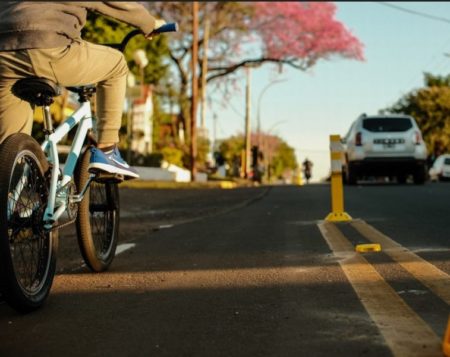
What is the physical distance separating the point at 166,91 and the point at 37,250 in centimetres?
3983

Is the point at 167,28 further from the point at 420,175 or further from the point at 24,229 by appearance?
the point at 420,175

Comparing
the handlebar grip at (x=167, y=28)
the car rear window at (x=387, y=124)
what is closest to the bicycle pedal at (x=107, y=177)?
the handlebar grip at (x=167, y=28)

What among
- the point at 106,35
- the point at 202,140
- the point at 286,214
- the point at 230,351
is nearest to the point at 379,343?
the point at 230,351

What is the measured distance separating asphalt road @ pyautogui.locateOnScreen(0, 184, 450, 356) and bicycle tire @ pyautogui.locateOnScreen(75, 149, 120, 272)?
14 centimetres

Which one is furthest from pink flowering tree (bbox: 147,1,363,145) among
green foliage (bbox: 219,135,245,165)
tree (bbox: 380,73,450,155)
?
green foliage (bbox: 219,135,245,165)

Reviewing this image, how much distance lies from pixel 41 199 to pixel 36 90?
0.60m

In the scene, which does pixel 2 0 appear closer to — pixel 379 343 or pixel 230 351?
pixel 230 351

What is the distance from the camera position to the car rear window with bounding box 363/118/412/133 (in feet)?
65.0

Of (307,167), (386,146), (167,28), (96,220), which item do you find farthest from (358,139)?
(307,167)

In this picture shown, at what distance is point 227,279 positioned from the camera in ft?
14.9

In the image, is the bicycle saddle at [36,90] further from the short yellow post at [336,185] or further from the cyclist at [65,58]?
the short yellow post at [336,185]

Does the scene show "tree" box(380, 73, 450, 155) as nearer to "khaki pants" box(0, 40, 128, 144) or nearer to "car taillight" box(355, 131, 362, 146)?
"car taillight" box(355, 131, 362, 146)

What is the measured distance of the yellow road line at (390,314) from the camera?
2822mm

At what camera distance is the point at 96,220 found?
16.9 ft
